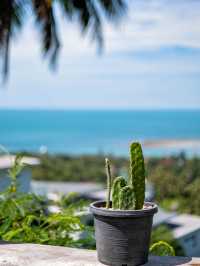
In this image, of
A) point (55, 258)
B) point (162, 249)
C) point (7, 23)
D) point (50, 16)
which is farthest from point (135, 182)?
point (50, 16)

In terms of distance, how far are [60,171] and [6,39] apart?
48.8 ft

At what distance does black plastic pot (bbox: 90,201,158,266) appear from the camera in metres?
1.34

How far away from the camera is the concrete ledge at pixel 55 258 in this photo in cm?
138

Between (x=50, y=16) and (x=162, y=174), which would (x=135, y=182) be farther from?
(x=162, y=174)

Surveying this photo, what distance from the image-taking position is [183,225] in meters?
13.3

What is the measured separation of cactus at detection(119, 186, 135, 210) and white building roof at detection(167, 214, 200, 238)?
10785 millimetres

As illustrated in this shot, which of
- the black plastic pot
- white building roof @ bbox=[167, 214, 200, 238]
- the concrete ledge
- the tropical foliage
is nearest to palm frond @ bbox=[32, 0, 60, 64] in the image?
white building roof @ bbox=[167, 214, 200, 238]

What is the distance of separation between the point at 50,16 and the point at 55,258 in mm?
8035

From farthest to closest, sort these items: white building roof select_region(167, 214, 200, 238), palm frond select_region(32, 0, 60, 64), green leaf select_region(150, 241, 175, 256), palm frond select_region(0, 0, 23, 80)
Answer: white building roof select_region(167, 214, 200, 238) < palm frond select_region(32, 0, 60, 64) < palm frond select_region(0, 0, 23, 80) < green leaf select_region(150, 241, 175, 256)

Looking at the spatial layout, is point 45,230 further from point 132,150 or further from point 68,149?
point 68,149

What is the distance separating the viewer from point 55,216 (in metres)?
1.81

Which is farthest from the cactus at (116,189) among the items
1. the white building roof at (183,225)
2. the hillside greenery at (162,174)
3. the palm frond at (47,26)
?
the hillside greenery at (162,174)

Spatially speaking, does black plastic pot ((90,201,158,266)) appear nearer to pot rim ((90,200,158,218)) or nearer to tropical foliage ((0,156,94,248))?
pot rim ((90,200,158,218))

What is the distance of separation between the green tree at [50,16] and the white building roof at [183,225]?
5154 millimetres
